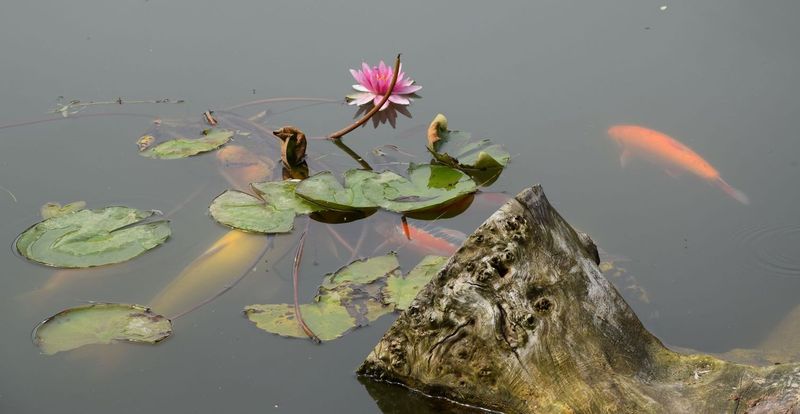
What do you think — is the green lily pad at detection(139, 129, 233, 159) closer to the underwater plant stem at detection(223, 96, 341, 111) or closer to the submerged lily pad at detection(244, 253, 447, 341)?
the underwater plant stem at detection(223, 96, 341, 111)

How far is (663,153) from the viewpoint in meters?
3.29

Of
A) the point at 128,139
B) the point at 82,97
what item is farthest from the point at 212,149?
the point at 82,97

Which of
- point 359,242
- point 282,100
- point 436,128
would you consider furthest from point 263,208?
point 282,100

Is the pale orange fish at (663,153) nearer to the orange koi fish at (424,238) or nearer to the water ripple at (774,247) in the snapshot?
the water ripple at (774,247)

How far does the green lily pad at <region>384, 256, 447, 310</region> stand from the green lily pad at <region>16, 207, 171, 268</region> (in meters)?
0.80

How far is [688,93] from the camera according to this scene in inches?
146

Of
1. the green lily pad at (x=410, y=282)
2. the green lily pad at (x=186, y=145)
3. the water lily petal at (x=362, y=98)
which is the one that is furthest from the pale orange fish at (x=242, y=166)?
the green lily pad at (x=410, y=282)

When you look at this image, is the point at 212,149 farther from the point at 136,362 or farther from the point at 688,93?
the point at 688,93

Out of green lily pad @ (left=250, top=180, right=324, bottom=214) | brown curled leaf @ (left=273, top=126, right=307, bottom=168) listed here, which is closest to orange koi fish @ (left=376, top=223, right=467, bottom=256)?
green lily pad @ (left=250, top=180, right=324, bottom=214)

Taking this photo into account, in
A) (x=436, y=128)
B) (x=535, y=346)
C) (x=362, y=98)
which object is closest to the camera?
(x=535, y=346)

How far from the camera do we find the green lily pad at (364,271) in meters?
2.54

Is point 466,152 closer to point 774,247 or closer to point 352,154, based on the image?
point 352,154

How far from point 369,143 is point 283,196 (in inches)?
21.9

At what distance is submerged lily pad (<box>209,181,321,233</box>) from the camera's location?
282cm
